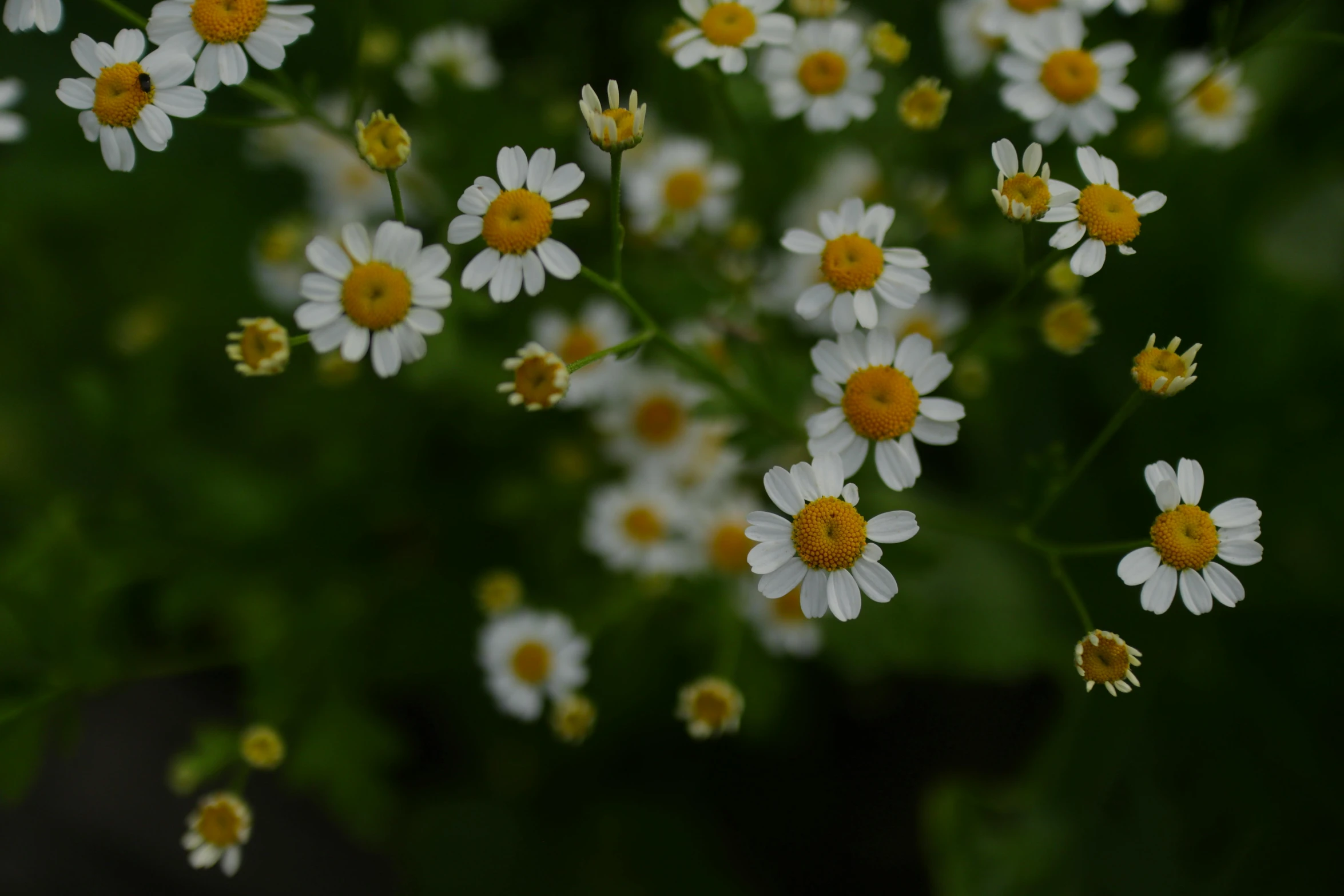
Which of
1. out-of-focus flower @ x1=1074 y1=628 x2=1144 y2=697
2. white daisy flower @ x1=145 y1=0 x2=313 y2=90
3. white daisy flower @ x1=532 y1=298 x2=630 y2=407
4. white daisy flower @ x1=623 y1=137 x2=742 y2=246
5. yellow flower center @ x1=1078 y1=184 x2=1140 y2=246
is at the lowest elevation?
white daisy flower @ x1=532 y1=298 x2=630 y2=407

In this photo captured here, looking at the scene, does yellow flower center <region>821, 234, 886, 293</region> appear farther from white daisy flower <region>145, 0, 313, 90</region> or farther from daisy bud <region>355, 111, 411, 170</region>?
white daisy flower <region>145, 0, 313, 90</region>

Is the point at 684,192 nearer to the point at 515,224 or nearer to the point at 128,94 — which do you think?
the point at 515,224

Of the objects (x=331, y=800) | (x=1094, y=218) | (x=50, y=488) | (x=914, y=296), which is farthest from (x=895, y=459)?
(x=50, y=488)

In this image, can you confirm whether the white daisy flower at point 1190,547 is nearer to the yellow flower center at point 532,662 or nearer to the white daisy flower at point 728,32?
the white daisy flower at point 728,32

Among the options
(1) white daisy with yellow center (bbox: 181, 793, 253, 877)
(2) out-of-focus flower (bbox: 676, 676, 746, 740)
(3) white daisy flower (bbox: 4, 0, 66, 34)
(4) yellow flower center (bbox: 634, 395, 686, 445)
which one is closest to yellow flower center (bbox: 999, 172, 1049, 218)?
(2) out-of-focus flower (bbox: 676, 676, 746, 740)

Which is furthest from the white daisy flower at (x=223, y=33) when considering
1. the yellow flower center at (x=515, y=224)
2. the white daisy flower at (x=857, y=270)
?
the white daisy flower at (x=857, y=270)

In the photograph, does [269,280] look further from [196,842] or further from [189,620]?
[196,842]
